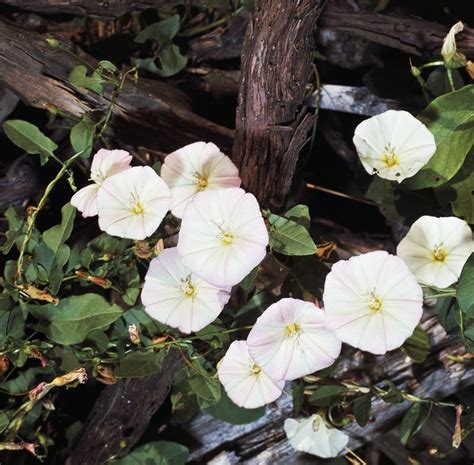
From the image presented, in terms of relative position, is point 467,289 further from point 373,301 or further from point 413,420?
point 413,420

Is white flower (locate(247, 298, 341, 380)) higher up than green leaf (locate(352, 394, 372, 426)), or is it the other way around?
white flower (locate(247, 298, 341, 380))

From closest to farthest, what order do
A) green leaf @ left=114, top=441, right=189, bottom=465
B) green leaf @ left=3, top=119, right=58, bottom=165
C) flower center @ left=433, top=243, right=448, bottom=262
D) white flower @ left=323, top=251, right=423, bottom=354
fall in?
white flower @ left=323, top=251, right=423, bottom=354 < flower center @ left=433, top=243, right=448, bottom=262 < green leaf @ left=3, top=119, right=58, bottom=165 < green leaf @ left=114, top=441, right=189, bottom=465

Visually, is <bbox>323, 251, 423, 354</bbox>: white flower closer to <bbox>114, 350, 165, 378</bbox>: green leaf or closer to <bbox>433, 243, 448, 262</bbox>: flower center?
<bbox>433, 243, 448, 262</bbox>: flower center

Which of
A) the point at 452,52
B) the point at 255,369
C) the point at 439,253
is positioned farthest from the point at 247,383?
the point at 452,52

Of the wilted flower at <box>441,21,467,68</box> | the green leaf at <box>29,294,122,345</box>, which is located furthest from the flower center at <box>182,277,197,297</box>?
the wilted flower at <box>441,21,467,68</box>

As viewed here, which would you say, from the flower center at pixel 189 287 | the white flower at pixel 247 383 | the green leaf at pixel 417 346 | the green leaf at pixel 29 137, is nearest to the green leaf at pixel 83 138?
the green leaf at pixel 29 137

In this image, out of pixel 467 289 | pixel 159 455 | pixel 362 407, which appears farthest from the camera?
pixel 159 455
